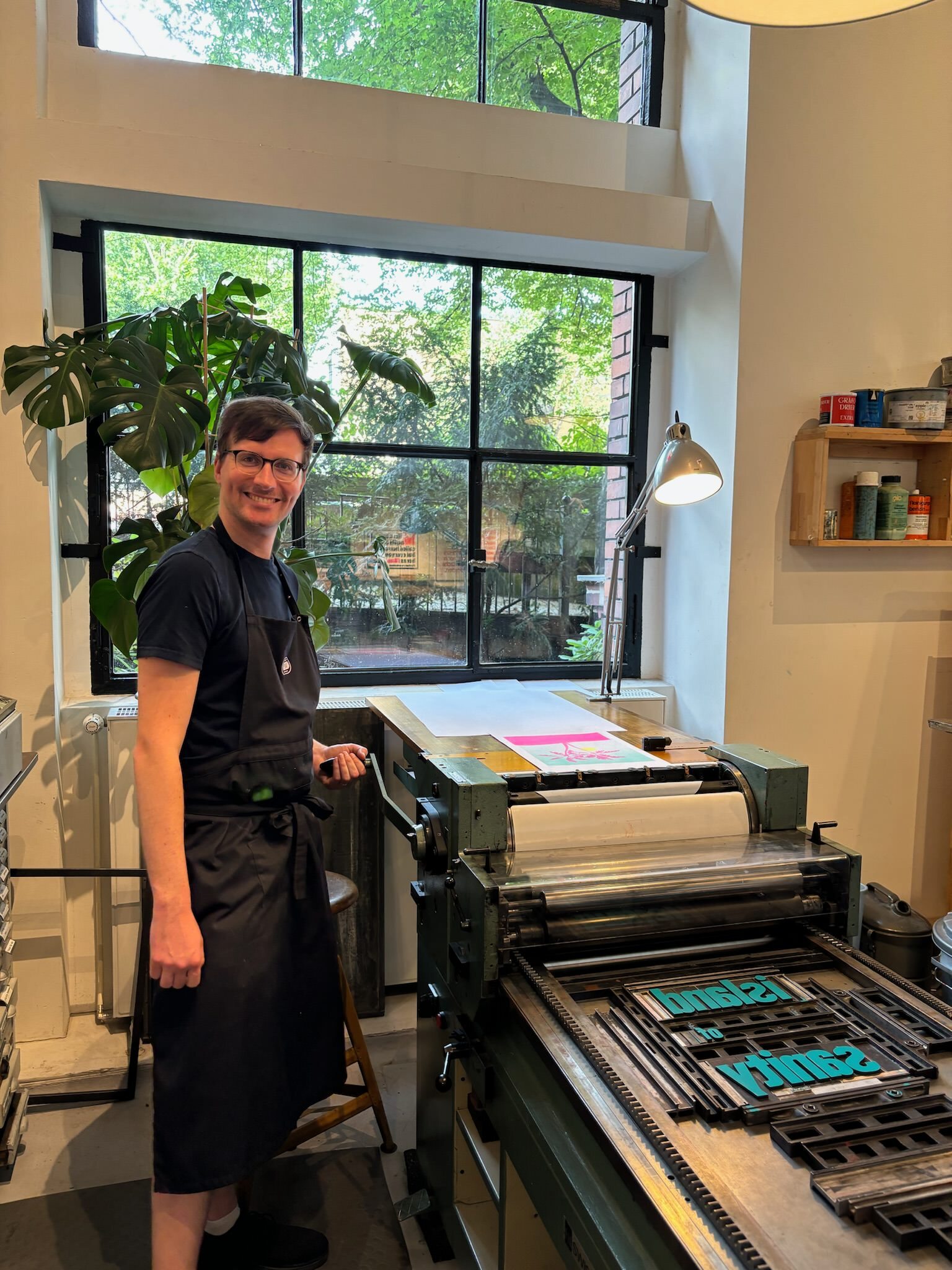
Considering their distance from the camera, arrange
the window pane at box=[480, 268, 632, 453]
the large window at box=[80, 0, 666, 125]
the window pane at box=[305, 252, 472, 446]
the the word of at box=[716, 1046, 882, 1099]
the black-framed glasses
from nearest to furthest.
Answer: the the word of at box=[716, 1046, 882, 1099] → the black-framed glasses → the large window at box=[80, 0, 666, 125] → the window pane at box=[305, 252, 472, 446] → the window pane at box=[480, 268, 632, 453]

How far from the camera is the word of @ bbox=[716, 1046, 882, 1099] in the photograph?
3.48ft

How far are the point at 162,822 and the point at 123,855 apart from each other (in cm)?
126

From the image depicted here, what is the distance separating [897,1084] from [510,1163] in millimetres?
639

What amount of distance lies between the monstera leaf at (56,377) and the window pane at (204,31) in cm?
100

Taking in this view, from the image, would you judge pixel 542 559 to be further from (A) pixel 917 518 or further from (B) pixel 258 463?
(B) pixel 258 463

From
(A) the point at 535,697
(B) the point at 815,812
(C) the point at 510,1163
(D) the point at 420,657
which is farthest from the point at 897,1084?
(D) the point at 420,657

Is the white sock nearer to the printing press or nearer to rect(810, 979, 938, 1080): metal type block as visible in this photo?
the printing press

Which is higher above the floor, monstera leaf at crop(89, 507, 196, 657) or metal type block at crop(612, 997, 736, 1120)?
monstera leaf at crop(89, 507, 196, 657)

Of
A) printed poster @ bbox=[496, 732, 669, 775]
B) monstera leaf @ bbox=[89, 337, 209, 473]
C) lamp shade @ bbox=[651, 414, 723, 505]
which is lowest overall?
printed poster @ bbox=[496, 732, 669, 775]

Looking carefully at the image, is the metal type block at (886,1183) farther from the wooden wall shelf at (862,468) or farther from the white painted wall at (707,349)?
the wooden wall shelf at (862,468)

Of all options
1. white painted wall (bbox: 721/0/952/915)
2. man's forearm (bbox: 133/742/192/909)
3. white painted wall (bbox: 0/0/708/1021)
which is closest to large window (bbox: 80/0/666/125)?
white painted wall (bbox: 0/0/708/1021)

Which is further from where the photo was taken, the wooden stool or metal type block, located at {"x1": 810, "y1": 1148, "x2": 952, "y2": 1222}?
the wooden stool

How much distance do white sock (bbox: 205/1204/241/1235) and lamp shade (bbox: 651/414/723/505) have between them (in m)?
1.70

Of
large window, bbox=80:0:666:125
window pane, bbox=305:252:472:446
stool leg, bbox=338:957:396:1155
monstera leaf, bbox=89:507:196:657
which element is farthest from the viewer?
window pane, bbox=305:252:472:446
